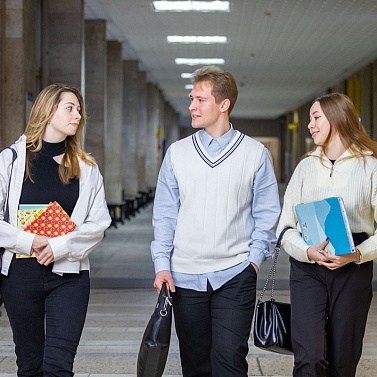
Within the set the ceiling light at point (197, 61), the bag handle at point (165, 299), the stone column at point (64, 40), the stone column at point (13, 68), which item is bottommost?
the bag handle at point (165, 299)

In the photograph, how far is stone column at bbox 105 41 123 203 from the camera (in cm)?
1758

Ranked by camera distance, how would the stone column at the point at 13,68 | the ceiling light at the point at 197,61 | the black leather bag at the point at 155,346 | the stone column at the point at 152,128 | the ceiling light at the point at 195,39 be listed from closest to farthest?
the black leather bag at the point at 155,346 → the stone column at the point at 13,68 → the ceiling light at the point at 195,39 → the ceiling light at the point at 197,61 → the stone column at the point at 152,128

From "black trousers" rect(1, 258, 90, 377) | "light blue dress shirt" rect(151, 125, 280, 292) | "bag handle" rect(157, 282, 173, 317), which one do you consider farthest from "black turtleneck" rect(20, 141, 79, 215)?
"bag handle" rect(157, 282, 173, 317)

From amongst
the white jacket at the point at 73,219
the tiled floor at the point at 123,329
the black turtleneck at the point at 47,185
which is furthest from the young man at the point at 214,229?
the tiled floor at the point at 123,329

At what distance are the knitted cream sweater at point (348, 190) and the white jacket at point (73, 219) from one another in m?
0.86

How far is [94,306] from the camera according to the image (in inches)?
257

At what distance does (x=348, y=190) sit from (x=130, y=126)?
17912 mm

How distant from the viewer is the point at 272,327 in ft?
10.0

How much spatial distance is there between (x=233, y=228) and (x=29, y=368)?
1.03m

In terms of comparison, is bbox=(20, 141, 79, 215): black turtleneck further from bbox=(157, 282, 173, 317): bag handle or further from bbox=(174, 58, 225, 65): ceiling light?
bbox=(174, 58, 225, 65): ceiling light

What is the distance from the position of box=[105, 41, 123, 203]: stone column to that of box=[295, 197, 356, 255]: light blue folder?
14.6m

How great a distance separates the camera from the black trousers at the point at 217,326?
2.83 m

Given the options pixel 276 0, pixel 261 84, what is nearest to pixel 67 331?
pixel 276 0

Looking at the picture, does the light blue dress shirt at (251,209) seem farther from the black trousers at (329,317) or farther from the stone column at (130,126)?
the stone column at (130,126)
